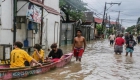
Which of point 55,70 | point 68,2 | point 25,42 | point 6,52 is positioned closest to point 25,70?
point 55,70

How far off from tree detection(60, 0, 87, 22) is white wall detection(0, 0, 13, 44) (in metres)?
17.2

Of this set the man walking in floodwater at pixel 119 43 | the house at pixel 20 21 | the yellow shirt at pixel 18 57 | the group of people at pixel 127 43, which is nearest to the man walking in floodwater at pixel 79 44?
the house at pixel 20 21

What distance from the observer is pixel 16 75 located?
25.6 feet

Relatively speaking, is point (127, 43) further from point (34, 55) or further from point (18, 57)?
point (18, 57)

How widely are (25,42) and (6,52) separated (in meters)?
4.54

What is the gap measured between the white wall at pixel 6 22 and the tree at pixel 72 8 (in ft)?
56.5

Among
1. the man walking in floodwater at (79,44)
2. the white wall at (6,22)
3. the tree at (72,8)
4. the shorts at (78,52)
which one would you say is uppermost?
the tree at (72,8)

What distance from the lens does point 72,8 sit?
32.7m

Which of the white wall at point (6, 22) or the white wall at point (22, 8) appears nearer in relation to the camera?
the white wall at point (6, 22)

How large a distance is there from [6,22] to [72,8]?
20345mm

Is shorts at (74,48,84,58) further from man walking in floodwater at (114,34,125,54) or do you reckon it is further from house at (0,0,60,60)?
man walking in floodwater at (114,34,125,54)

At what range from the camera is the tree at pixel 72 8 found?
103 feet

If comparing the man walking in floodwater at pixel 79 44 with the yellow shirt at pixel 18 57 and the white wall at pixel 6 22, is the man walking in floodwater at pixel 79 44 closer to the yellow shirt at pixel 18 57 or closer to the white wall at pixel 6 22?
the white wall at pixel 6 22

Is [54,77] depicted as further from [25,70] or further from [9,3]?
[9,3]
